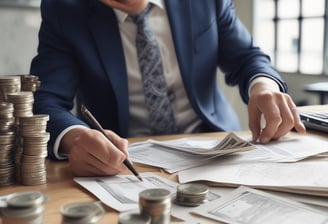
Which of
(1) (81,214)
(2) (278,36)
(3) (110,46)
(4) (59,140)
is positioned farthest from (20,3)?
(1) (81,214)

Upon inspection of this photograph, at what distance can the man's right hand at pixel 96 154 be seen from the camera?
74cm

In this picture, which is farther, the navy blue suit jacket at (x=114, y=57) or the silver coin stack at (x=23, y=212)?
the navy blue suit jacket at (x=114, y=57)

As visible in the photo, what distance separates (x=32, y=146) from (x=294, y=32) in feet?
9.60

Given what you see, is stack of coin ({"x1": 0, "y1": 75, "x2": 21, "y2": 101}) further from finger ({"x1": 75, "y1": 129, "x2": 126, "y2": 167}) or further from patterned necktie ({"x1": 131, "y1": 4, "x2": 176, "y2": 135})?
patterned necktie ({"x1": 131, "y1": 4, "x2": 176, "y2": 135})

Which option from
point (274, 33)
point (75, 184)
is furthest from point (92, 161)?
point (274, 33)

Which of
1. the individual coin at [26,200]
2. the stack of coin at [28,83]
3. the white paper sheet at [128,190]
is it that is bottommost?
the white paper sheet at [128,190]

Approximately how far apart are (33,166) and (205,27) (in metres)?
0.72

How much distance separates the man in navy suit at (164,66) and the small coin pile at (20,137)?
20cm

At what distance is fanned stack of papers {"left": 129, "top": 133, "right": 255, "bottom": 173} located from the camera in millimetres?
819

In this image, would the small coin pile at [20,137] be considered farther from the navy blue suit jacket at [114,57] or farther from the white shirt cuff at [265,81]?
the white shirt cuff at [265,81]

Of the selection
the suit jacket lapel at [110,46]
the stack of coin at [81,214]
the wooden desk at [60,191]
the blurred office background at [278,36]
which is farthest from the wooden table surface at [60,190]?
the blurred office background at [278,36]

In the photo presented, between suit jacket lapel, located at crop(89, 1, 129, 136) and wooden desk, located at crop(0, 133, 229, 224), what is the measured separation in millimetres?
344

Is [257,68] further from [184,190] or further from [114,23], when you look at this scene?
[184,190]

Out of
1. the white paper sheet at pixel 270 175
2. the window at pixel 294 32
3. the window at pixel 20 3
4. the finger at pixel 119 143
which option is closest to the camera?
the white paper sheet at pixel 270 175
